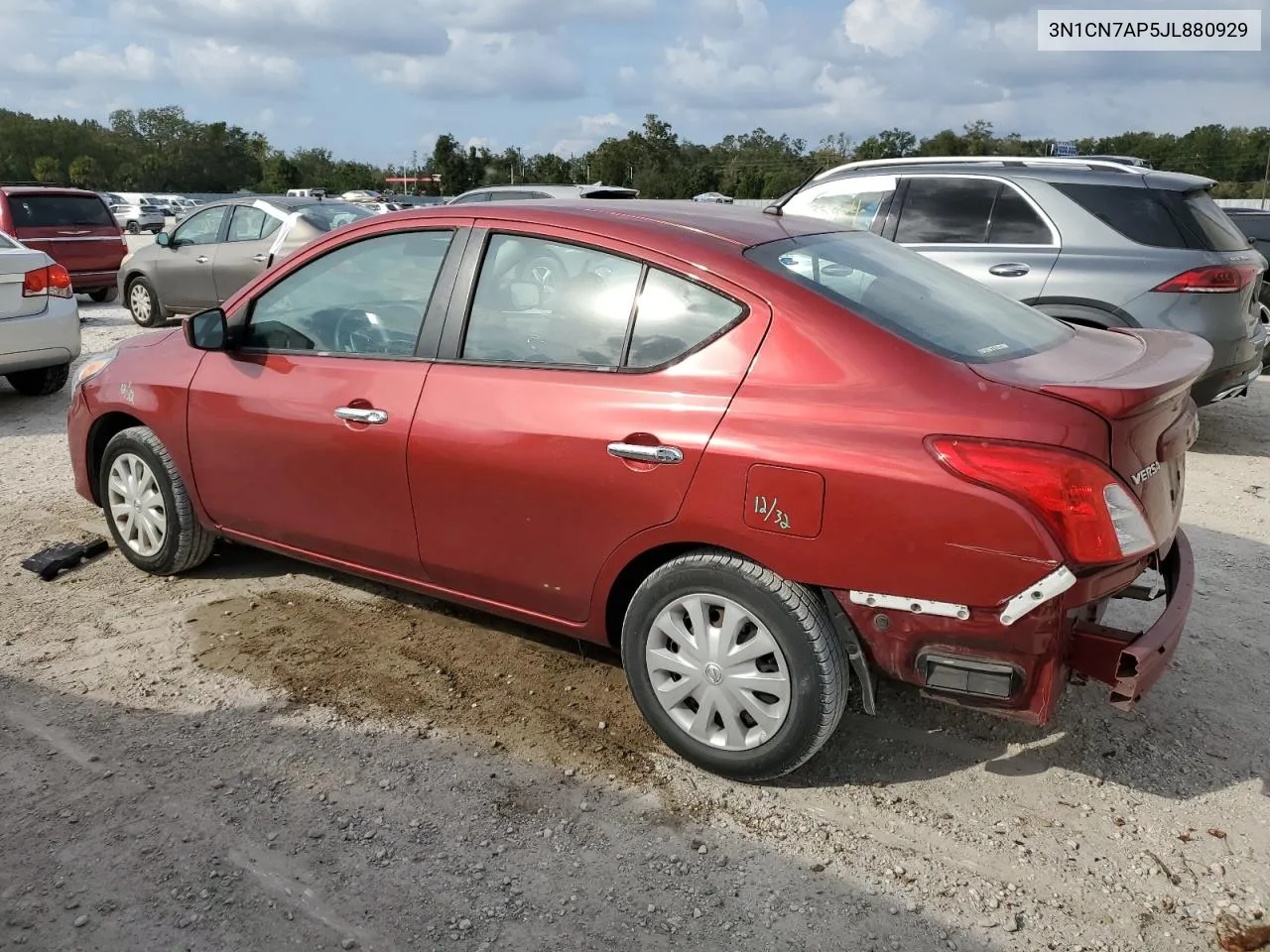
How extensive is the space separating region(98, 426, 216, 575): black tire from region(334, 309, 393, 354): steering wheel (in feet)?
3.74

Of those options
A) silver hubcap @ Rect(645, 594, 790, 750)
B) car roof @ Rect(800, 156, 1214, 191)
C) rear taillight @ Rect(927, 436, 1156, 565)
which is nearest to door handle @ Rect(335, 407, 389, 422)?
silver hubcap @ Rect(645, 594, 790, 750)

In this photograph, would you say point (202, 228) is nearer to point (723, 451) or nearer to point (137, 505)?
point (137, 505)

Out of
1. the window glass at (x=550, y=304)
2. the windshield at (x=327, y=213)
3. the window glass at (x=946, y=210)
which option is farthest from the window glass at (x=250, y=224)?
the window glass at (x=550, y=304)

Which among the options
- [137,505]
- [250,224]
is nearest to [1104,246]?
[137,505]

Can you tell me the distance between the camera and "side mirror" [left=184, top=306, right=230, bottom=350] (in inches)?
160

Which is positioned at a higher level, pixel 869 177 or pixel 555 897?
pixel 869 177

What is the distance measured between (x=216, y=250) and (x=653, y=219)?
1040 centimetres

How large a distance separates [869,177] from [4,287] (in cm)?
670

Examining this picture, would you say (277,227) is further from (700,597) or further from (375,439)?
(700,597)

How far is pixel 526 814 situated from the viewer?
3.00 metres

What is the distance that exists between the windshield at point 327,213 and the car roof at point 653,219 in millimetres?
8307

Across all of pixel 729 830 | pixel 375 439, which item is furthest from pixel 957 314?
pixel 375 439

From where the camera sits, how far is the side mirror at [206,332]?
406 cm

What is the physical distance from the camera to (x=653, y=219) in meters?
3.36
